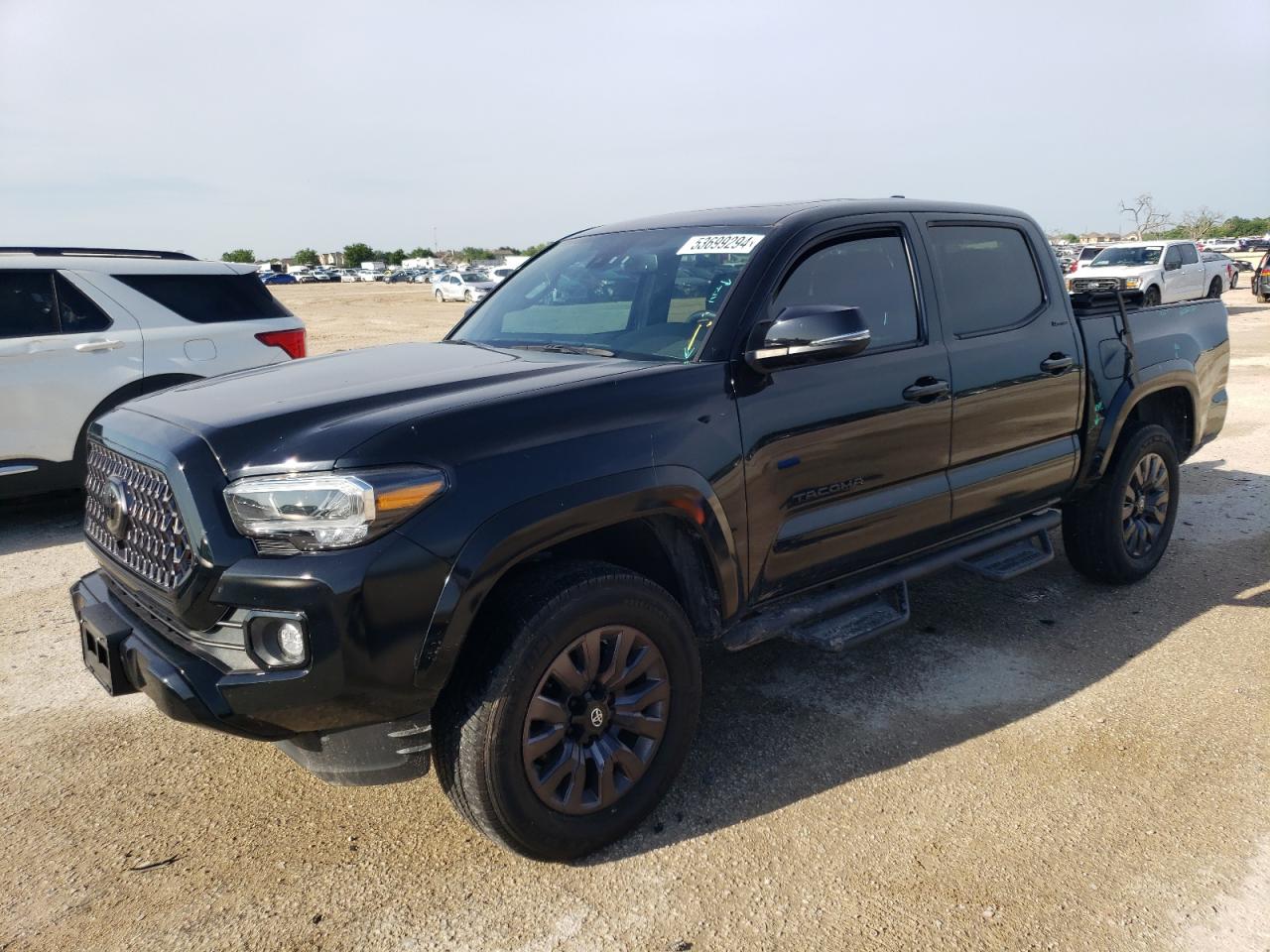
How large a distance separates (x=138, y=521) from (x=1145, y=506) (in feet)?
15.2

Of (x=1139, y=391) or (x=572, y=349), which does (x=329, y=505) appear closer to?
(x=572, y=349)

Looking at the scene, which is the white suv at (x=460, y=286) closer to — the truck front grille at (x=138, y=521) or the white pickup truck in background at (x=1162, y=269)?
the white pickup truck in background at (x=1162, y=269)

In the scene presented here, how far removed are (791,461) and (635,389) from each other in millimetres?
660

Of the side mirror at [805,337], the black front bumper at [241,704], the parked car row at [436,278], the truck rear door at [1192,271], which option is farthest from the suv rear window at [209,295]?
the truck rear door at [1192,271]

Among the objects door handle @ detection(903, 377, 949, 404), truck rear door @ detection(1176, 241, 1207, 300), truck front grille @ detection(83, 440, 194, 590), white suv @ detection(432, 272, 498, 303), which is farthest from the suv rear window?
white suv @ detection(432, 272, 498, 303)

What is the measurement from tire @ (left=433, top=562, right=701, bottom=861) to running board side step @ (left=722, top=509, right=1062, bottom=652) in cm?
42

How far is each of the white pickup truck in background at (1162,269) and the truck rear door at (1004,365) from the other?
61.2 ft

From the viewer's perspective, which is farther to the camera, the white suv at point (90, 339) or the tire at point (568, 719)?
the white suv at point (90, 339)

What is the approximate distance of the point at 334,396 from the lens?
2.85m

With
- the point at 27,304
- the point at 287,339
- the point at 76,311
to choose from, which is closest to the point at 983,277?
the point at 287,339

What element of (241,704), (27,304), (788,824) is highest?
(27,304)

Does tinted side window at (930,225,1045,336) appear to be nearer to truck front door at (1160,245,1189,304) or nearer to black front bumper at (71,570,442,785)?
black front bumper at (71,570,442,785)

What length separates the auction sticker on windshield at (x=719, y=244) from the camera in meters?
3.47

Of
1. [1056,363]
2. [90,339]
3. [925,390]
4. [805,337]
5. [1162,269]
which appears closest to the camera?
[805,337]
